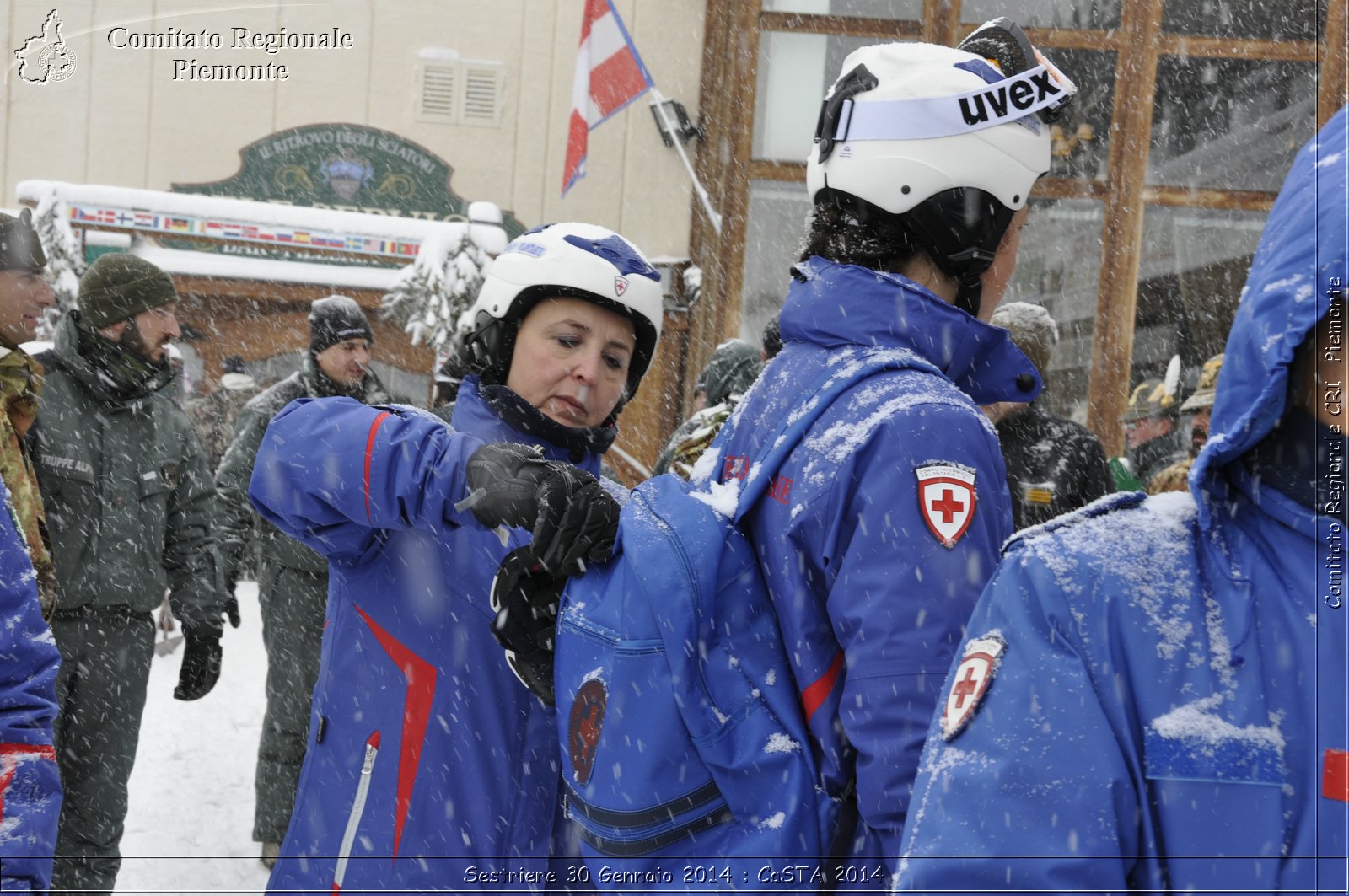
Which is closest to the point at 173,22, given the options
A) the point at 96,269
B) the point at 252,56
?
the point at 252,56

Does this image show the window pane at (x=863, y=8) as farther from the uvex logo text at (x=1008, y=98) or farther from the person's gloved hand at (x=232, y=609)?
the uvex logo text at (x=1008, y=98)

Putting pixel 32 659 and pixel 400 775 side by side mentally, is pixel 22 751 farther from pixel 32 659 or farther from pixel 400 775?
pixel 400 775

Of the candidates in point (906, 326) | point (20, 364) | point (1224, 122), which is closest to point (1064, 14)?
point (1224, 122)

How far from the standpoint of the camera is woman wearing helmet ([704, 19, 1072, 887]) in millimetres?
1449

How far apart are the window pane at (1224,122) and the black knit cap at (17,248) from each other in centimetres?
911

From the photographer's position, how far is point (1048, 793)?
1.10m

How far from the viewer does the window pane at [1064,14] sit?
10508mm

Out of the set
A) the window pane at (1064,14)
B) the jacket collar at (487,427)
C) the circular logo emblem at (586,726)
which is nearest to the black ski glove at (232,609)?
→ the jacket collar at (487,427)

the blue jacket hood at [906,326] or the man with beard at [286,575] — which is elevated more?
the blue jacket hood at [906,326]

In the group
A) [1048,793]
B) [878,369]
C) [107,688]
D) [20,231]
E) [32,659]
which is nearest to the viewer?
[1048,793]

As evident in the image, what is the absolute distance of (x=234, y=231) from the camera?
1148cm

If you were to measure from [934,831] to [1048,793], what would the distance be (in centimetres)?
11

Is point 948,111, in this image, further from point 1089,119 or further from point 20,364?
point 1089,119

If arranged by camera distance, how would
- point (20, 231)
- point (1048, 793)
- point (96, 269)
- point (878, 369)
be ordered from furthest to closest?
point (96, 269)
point (20, 231)
point (878, 369)
point (1048, 793)
